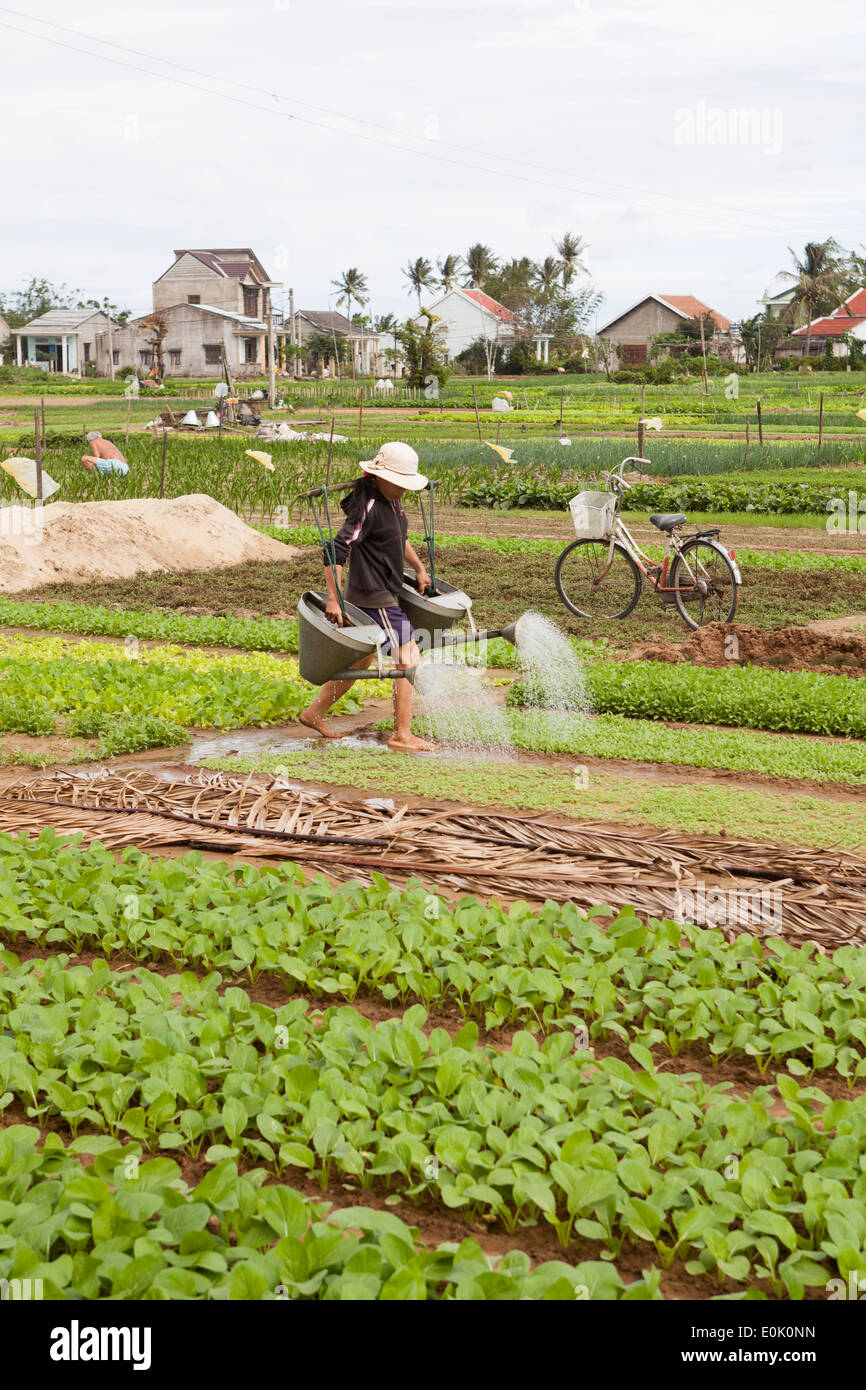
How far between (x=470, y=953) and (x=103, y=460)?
17.1m

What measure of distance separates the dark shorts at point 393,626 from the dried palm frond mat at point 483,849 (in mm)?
1242

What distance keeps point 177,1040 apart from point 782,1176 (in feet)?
5.41

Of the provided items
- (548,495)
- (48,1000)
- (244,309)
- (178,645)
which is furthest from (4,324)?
(48,1000)

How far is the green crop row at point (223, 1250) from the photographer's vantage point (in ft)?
8.34

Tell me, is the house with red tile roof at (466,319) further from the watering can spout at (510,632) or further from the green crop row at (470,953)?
the green crop row at (470,953)

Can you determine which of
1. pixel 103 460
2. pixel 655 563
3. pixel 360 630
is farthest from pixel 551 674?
pixel 103 460

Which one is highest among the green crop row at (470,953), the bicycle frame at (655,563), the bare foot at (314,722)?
the bicycle frame at (655,563)

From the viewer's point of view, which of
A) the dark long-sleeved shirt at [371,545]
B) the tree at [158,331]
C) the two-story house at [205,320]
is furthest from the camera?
the two-story house at [205,320]

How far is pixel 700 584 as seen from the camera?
11008mm

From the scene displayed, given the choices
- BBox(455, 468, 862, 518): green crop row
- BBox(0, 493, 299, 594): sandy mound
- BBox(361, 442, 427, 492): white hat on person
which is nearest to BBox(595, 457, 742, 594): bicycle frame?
BBox(361, 442, 427, 492): white hat on person

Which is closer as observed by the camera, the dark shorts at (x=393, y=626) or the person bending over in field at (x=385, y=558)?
the person bending over in field at (x=385, y=558)

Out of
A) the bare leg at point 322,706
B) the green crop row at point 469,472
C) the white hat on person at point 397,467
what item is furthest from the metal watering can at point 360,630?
the green crop row at point 469,472

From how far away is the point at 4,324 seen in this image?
7712 centimetres

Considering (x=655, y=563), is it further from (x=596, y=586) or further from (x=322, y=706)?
(x=322, y=706)
